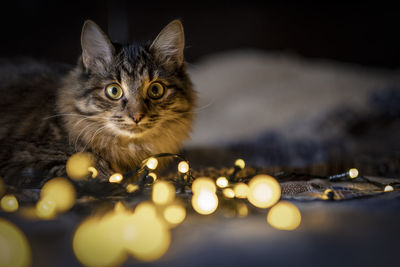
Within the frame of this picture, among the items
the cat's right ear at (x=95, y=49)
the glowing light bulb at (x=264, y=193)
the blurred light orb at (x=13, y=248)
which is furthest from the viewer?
the cat's right ear at (x=95, y=49)

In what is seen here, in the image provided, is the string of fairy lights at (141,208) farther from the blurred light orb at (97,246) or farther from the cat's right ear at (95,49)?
the cat's right ear at (95,49)

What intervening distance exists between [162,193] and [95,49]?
2.08 ft

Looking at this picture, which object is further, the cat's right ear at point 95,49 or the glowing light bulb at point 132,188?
the cat's right ear at point 95,49

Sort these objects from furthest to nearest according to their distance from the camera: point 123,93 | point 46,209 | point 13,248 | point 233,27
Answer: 1. point 233,27
2. point 123,93
3. point 46,209
4. point 13,248

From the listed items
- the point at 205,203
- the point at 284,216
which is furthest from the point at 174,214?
the point at 284,216

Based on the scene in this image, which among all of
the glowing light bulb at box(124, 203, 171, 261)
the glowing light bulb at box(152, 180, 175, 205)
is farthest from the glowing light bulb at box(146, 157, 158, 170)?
the glowing light bulb at box(124, 203, 171, 261)

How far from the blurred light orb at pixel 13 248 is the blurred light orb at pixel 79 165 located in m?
0.25

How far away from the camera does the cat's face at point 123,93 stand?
3.66 ft

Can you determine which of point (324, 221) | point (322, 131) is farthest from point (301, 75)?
point (324, 221)

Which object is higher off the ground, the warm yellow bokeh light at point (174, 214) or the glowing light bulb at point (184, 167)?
the glowing light bulb at point (184, 167)

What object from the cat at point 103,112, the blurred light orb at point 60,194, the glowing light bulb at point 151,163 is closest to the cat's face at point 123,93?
the cat at point 103,112

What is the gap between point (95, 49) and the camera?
3.90 feet

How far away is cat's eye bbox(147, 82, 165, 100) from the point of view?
3.86 feet

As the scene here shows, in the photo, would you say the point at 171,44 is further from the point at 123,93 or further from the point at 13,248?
the point at 13,248
